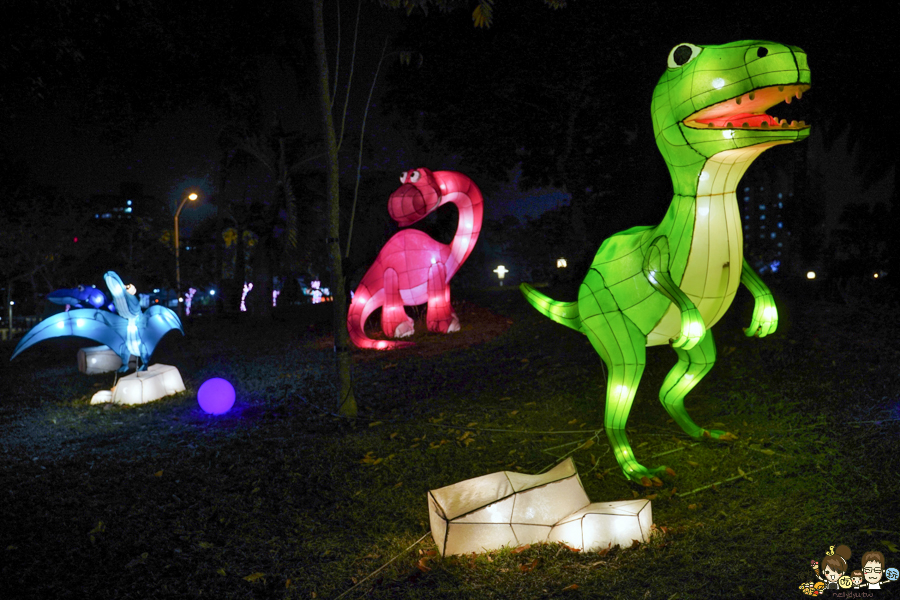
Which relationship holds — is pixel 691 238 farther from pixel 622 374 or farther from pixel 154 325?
pixel 154 325

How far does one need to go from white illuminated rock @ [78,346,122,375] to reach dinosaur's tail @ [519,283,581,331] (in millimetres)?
8186

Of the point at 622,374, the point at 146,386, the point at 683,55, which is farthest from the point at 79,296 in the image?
the point at 683,55

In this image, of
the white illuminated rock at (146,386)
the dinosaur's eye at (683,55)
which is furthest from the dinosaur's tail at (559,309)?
the white illuminated rock at (146,386)

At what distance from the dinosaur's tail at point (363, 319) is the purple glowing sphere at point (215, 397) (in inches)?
166

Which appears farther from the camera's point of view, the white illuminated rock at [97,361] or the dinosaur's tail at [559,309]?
the white illuminated rock at [97,361]

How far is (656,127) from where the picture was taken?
436 cm

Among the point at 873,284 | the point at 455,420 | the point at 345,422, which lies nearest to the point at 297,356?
the point at 345,422

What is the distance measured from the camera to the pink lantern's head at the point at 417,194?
38.1ft

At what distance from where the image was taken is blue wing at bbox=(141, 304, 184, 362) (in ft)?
27.3

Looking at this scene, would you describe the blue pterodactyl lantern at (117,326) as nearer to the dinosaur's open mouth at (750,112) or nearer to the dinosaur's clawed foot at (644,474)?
the dinosaur's clawed foot at (644,474)

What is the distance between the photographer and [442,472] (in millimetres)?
5016

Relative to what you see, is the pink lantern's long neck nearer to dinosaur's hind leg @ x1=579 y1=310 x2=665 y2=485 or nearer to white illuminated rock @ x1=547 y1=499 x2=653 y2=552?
dinosaur's hind leg @ x1=579 y1=310 x2=665 y2=485

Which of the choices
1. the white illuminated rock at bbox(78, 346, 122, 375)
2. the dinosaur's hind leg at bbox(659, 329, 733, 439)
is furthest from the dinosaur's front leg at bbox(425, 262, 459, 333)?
the dinosaur's hind leg at bbox(659, 329, 733, 439)

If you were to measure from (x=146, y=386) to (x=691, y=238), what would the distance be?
6.98 metres
